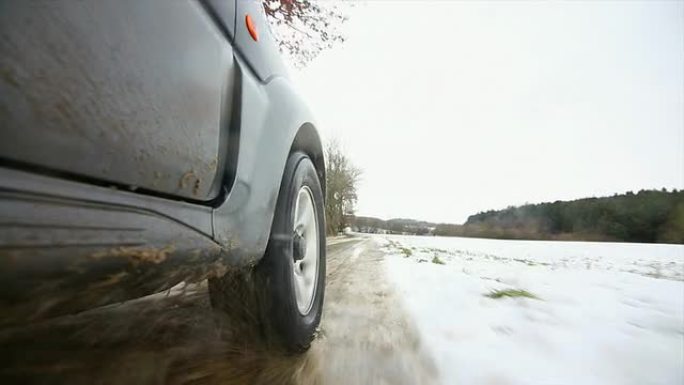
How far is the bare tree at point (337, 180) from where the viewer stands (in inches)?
838

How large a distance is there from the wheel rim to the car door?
2.03 ft

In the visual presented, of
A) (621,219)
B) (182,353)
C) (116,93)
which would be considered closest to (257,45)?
(116,93)

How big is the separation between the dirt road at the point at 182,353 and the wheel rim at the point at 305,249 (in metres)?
0.19

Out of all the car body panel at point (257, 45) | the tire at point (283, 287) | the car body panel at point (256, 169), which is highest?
the car body panel at point (257, 45)

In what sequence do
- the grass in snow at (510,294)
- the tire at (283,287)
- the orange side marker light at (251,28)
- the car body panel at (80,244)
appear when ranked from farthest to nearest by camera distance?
1. the grass in snow at (510,294)
2. the tire at (283,287)
3. the orange side marker light at (251,28)
4. the car body panel at (80,244)

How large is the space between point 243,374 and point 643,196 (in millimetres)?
8050

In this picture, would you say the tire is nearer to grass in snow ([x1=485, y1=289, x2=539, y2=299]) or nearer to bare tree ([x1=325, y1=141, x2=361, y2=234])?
grass in snow ([x1=485, y1=289, x2=539, y2=299])

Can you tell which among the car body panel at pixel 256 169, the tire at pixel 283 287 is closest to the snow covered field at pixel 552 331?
the tire at pixel 283 287

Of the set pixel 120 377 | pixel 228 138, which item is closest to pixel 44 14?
pixel 228 138

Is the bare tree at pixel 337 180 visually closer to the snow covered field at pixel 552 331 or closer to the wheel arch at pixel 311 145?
the snow covered field at pixel 552 331

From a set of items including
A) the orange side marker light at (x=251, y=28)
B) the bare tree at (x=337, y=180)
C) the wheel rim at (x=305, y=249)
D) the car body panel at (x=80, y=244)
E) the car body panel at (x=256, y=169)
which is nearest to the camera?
the car body panel at (x=80, y=244)

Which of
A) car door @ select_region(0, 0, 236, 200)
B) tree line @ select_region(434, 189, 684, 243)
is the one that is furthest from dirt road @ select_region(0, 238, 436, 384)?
tree line @ select_region(434, 189, 684, 243)

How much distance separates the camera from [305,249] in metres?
1.43

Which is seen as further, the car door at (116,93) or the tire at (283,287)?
the tire at (283,287)
